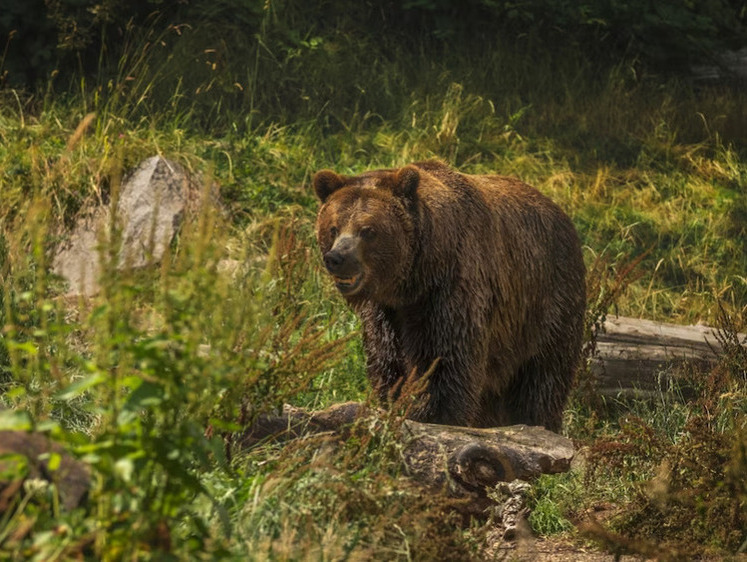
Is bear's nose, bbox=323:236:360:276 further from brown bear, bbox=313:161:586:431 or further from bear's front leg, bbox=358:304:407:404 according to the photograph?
bear's front leg, bbox=358:304:407:404

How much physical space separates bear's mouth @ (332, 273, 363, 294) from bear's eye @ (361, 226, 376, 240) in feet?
0.62

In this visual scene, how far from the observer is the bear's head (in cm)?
551

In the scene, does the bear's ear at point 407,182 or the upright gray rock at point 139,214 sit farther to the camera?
the upright gray rock at point 139,214

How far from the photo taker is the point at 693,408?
7188 millimetres

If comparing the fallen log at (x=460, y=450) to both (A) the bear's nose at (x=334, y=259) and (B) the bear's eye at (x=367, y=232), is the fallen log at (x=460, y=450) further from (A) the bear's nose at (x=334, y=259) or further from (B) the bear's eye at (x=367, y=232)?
(B) the bear's eye at (x=367, y=232)

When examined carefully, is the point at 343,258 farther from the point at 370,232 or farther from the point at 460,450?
the point at 460,450

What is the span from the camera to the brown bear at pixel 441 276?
564 centimetres

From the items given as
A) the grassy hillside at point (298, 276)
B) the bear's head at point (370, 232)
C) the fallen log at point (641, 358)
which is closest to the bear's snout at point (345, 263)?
the bear's head at point (370, 232)

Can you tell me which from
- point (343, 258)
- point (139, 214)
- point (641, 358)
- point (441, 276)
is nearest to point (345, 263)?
point (343, 258)

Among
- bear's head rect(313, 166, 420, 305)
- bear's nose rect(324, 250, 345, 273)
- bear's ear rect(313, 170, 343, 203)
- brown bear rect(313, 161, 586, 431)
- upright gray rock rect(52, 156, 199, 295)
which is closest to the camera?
bear's nose rect(324, 250, 345, 273)

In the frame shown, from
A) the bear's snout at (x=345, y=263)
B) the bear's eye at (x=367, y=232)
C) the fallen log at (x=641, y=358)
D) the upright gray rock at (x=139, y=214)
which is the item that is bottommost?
the fallen log at (x=641, y=358)

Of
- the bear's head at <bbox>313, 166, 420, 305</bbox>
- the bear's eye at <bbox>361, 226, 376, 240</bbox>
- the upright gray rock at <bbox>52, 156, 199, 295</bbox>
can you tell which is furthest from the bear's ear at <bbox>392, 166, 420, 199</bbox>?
the upright gray rock at <bbox>52, 156, 199, 295</bbox>

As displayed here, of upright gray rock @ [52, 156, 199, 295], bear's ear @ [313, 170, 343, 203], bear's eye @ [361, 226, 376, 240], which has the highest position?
bear's ear @ [313, 170, 343, 203]

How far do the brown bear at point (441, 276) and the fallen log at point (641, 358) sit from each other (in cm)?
113
